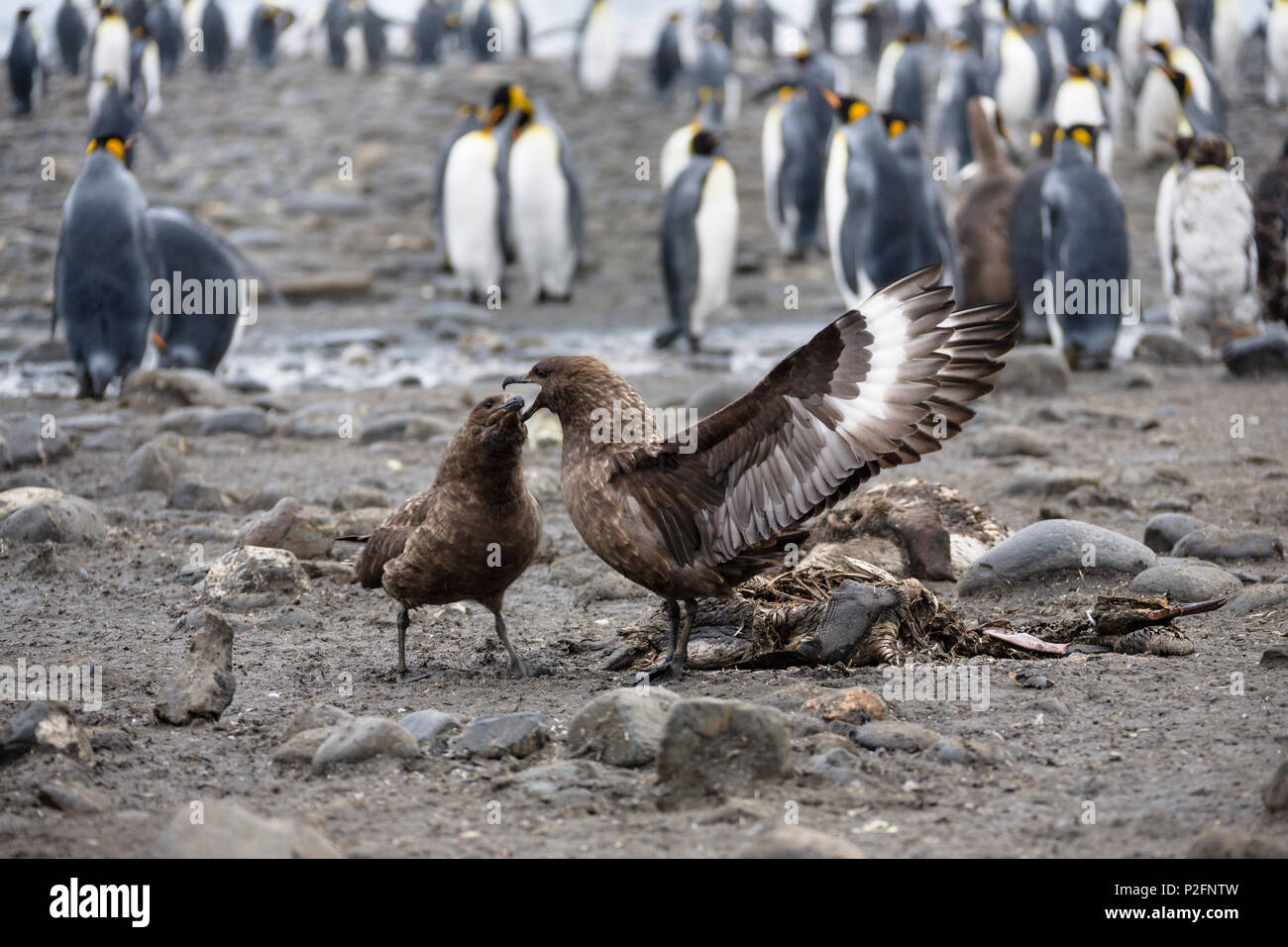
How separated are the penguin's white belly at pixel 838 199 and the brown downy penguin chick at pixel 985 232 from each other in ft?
3.44

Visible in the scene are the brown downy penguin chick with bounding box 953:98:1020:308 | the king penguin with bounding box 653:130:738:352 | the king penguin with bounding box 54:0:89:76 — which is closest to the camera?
the brown downy penguin chick with bounding box 953:98:1020:308

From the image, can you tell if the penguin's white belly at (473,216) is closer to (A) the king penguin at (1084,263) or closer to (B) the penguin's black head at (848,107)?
(B) the penguin's black head at (848,107)

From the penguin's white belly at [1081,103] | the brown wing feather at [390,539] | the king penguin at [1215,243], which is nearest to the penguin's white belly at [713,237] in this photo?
the king penguin at [1215,243]

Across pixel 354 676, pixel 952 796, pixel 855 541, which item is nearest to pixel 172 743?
pixel 354 676

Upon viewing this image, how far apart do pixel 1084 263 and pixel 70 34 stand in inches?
956

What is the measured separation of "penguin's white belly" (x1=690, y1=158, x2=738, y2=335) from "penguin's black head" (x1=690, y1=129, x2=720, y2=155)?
0.64 ft

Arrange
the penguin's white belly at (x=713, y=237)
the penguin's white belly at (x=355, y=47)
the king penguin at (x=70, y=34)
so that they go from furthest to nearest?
the penguin's white belly at (x=355, y=47)
the king penguin at (x=70, y=34)
the penguin's white belly at (x=713, y=237)

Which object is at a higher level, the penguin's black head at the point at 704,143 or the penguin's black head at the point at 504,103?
the penguin's black head at the point at 504,103

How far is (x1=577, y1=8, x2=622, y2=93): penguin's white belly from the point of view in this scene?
2770 centimetres

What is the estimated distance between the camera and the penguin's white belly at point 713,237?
1359 cm

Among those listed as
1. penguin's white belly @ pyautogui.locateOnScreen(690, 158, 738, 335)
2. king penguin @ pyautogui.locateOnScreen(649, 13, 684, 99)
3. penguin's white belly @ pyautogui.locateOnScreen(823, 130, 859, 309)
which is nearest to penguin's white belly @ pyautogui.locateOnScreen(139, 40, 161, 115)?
king penguin @ pyautogui.locateOnScreen(649, 13, 684, 99)

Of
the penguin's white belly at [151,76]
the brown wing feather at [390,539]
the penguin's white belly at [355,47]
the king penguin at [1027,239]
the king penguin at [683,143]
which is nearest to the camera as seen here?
the brown wing feather at [390,539]

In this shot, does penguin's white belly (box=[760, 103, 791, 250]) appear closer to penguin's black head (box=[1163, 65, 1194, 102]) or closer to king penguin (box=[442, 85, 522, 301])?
king penguin (box=[442, 85, 522, 301])
